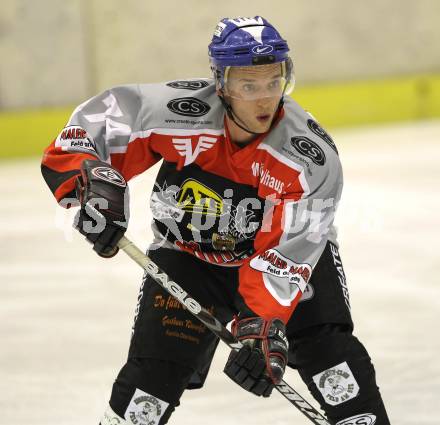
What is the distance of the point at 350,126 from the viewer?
365 inches

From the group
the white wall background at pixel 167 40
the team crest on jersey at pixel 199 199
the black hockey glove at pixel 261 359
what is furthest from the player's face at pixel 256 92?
the white wall background at pixel 167 40

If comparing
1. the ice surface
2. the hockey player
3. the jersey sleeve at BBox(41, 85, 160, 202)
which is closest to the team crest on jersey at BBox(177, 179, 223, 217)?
the hockey player

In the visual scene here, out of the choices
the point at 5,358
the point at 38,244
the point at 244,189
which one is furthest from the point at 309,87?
the point at 244,189

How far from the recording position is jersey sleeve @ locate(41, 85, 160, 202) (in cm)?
245

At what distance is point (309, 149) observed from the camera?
2439 mm

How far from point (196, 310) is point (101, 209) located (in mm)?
346

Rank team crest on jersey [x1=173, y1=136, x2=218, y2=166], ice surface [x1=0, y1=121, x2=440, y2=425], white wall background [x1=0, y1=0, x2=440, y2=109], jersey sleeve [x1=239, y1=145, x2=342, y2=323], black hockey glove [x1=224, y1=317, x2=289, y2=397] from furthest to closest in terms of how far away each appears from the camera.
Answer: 1. white wall background [x1=0, y1=0, x2=440, y2=109]
2. ice surface [x1=0, y1=121, x2=440, y2=425]
3. team crest on jersey [x1=173, y1=136, x2=218, y2=166]
4. jersey sleeve [x1=239, y1=145, x2=342, y2=323]
5. black hockey glove [x1=224, y1=317, x2=289, y2=397]

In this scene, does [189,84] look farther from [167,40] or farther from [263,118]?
[167,40]

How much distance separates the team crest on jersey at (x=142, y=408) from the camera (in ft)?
7.66

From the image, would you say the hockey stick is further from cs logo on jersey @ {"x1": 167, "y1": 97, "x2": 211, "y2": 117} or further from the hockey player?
cs logo on jersey @ {"x1": 167, "y1": 97, "x2": 211, "y2": 117}

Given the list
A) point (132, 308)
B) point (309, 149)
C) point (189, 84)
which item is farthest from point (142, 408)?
point (132, 308)

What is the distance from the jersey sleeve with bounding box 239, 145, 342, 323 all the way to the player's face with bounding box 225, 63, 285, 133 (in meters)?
0.16

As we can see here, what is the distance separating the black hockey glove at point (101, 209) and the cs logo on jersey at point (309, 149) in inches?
17.5

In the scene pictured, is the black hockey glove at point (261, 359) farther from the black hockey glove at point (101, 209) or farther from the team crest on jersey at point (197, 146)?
the team crest on jersey at point (197, 146)
